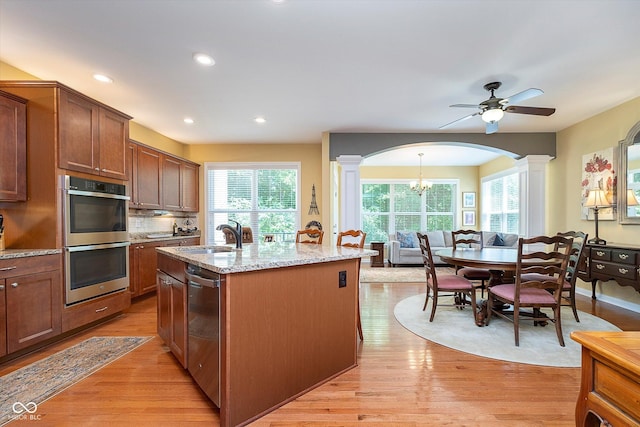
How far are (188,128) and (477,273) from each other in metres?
4.96

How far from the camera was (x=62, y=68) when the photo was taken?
2846mm

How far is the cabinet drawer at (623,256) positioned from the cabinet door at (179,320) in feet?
14.8

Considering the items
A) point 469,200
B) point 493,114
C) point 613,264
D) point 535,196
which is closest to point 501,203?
point 469,200

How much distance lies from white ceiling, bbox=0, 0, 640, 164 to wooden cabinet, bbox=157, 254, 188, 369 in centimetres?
185

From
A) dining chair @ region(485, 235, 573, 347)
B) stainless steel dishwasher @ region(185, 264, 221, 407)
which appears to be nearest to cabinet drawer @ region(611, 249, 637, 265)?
dining chair @ region(485, 235, 573, 347)

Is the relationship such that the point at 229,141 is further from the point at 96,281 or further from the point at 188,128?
the point at 96,281

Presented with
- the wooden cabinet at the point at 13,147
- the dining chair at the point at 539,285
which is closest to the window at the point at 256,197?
the wooden cabinet at the point at 13,147

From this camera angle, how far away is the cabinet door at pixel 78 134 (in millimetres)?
2598

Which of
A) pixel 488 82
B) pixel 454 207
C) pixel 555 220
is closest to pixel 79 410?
pixel 488 82

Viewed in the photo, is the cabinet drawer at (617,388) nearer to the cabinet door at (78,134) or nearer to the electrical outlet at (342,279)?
the electrical outlet at (342,279)

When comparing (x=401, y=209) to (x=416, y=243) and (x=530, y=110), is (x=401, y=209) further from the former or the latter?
(x=530, y=110)

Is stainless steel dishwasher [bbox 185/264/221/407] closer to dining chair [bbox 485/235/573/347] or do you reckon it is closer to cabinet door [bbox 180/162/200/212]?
dining chair [bbox 485/235/573/347]

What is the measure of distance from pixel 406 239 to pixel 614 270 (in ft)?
12.8

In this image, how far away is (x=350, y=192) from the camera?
16.2 feet
